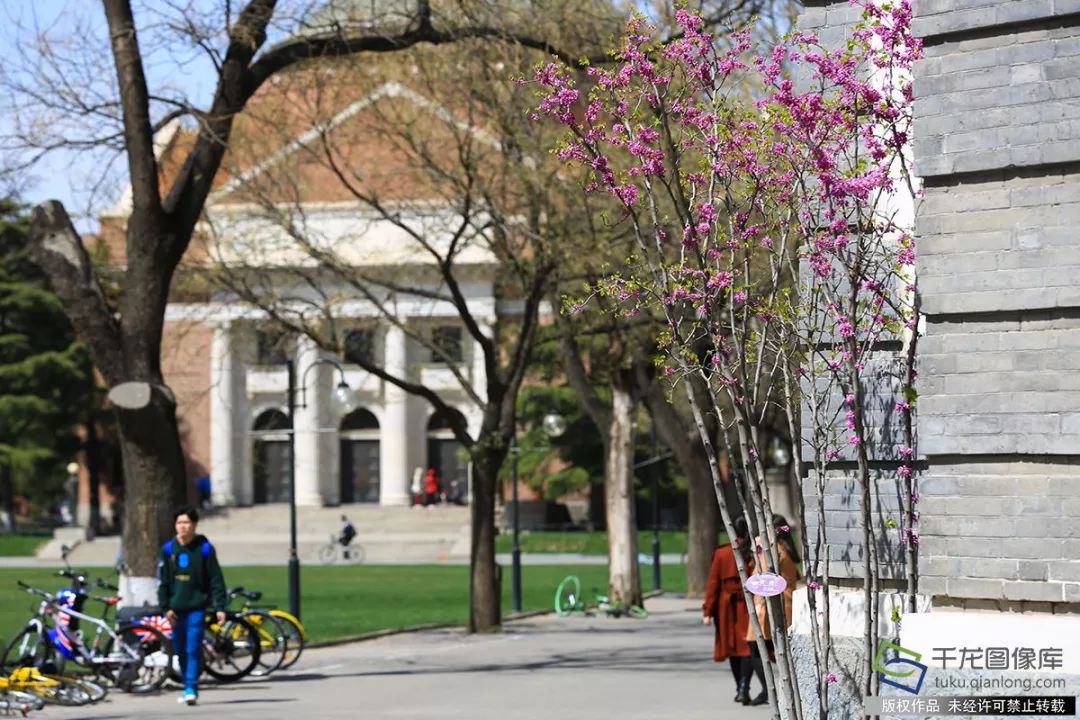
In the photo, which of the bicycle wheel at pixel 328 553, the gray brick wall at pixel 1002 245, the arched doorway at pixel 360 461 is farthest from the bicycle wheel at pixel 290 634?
the arched doorway at pixel 360 461

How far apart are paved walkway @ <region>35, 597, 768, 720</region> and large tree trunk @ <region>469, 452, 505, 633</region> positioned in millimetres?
318

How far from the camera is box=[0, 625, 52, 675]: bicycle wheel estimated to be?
54.4 ft

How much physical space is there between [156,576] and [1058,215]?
1220 centimetres

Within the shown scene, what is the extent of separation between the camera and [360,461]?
8275cm

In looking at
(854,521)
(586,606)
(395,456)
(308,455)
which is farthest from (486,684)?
(308,455)

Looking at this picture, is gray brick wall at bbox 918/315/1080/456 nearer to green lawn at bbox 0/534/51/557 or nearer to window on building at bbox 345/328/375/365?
window on building at bbox 345/328/375/365

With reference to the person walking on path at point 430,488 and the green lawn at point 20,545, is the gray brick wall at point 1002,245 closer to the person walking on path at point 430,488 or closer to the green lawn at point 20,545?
the green lawn at point 20,545

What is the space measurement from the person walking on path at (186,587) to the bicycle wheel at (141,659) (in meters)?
1.01

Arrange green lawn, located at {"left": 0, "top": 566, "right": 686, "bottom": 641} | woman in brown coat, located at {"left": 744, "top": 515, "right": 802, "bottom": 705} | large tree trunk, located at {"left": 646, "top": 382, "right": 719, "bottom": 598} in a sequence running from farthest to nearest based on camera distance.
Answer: large tree trunk, located at {"left": 646, "top": 382, "right": 719, "bottom": 598}
green lawn, located at {"left": 0, "top": 566, "right": 686, "bottom": 641}
woman in brown coat, located at {"left": 744, "top": 515, "right": 802, "bottom": 705}

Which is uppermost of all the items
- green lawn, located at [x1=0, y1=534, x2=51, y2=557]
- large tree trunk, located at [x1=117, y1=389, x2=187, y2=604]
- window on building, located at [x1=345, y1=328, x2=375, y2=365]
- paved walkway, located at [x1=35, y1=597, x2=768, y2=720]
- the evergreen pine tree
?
the evergreen pine tree

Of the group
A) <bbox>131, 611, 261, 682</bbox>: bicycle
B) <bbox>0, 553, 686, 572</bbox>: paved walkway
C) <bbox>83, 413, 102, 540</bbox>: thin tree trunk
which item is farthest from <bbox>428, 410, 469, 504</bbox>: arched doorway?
<bbox>131, 611, 261, 682</bbox>: bicycle

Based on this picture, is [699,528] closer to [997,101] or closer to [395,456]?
[997,101]

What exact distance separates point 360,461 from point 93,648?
65741 mm

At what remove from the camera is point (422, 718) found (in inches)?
571
